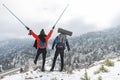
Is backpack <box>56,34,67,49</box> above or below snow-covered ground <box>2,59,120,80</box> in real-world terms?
above

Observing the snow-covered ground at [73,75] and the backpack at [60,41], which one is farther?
the backpack at [60,41]

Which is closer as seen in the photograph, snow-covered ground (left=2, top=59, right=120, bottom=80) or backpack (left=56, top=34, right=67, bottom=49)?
snow-covered ground (left=2, top=59, right=120, bottom=80)

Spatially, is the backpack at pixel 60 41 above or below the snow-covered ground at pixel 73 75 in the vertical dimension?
above

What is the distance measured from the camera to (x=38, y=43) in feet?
61.5

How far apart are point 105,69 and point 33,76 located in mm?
4398

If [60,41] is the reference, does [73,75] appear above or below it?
below

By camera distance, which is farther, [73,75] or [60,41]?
[60,41]

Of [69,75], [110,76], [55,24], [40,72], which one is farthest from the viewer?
[55,24]

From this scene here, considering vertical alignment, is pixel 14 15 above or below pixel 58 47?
above

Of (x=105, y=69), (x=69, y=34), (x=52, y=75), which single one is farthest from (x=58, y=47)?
(x=105, y=69)

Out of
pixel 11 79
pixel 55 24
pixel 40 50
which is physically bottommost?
pixel 11 79

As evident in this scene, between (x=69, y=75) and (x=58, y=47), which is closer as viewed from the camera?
(x=69, y=75)

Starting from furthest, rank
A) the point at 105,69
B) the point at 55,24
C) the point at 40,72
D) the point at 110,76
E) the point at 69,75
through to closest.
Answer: the point at 55,24 → the point at 40,72 → the point at 69,75 → the point at 105,69 → the point at 110,76

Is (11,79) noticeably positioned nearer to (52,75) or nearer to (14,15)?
(52,75)
